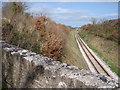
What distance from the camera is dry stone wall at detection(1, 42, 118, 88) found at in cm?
332

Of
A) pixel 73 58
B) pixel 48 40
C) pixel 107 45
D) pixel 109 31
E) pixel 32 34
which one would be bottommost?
pixel 107 45

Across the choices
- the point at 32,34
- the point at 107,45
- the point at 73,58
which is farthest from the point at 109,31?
the point at 32,34

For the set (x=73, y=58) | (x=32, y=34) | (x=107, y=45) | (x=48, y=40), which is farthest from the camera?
(x=107, y=45)

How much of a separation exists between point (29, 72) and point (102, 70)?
7.80m

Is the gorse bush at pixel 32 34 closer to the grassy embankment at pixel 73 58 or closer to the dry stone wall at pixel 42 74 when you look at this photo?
the grassy embankment at pixel 73 58

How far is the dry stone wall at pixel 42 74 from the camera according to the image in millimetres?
3318

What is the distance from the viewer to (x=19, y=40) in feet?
34.3

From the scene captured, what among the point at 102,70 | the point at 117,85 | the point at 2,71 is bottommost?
the point at 102,70

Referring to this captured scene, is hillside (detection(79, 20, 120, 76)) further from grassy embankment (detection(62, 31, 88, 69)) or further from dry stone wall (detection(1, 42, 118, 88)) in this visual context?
dry stone wall (detection(1, 42, 118, 88))

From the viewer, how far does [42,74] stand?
4.12 metres

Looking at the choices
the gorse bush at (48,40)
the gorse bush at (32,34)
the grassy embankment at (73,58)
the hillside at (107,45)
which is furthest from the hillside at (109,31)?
the gorse bush at (32,34)

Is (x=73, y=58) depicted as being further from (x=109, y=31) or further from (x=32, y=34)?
(x=109, y=31)

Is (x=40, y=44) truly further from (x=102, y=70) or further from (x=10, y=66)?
(x=10, y=66)

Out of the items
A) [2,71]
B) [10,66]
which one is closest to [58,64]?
[10,66]
